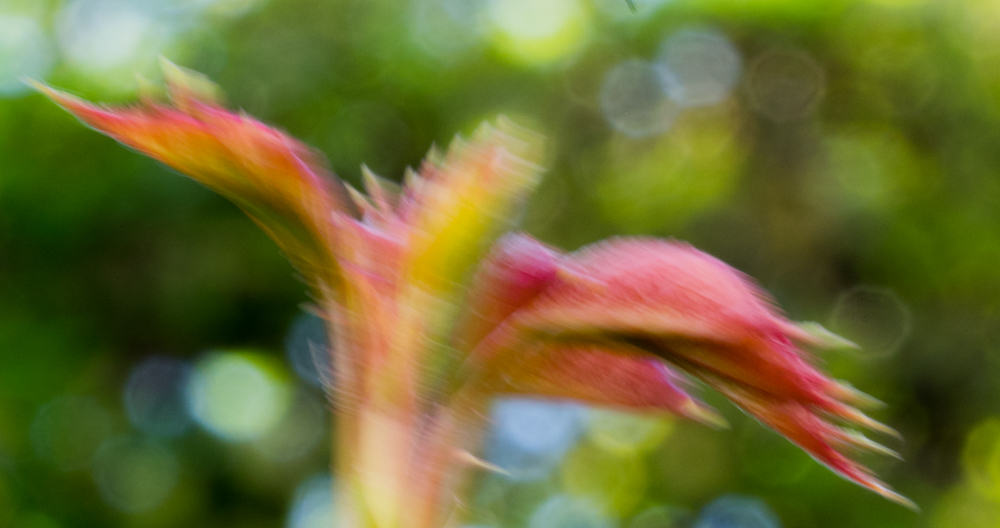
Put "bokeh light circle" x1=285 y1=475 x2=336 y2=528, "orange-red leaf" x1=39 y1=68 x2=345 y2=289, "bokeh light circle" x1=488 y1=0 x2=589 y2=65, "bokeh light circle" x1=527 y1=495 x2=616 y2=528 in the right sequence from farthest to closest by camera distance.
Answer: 1. "bokeh light circle" x1=488 y1=0 x2=589 y2=65
2. "bokeh light circle" x1=527 y1=495 x2=616 y2=528
3. "bokeh light circle" x1=285 y1=475 x2=336 y2=528
4. "orange-red leaf" x1=39 y1=68 x2=345 y2=289

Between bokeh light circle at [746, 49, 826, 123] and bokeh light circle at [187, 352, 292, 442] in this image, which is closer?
bokeh light circle at [187, 352, 292, 442]

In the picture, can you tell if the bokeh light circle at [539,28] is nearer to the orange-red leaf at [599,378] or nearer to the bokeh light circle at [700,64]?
the bokeh light circle at [700,64]

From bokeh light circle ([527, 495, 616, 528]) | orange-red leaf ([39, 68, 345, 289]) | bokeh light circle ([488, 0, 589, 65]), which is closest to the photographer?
orange-red leaf ([39, 68, 345, 289])

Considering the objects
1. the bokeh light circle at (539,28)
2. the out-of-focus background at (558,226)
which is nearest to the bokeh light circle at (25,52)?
the out-of-focus background at (558,226)

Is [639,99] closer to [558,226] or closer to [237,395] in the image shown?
[558,226]

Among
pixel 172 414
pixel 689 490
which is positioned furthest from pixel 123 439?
pixel 689 490

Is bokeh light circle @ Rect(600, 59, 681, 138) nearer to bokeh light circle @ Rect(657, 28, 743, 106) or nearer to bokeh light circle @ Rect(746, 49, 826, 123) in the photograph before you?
bokeh light circle @ Rect(657, 28, 743, 106)

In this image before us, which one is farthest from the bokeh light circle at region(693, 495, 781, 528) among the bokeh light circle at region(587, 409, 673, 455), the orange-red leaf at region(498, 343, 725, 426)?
Result: the orange-red leaf at region(498, 343, 725, 426)
